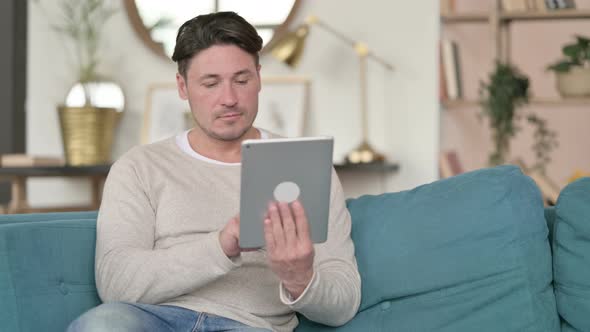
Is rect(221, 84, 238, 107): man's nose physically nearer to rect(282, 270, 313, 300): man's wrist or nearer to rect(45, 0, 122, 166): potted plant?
rect(282, 270, 313, 300): man's wrist

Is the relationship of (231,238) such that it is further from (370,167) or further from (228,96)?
(370,167)

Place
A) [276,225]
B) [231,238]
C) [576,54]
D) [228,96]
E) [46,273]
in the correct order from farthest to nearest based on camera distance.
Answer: [576,54], [228,96], [46,273], [231,238], [276,225]

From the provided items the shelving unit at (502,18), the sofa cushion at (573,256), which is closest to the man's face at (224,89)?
the sofa cushion at (573,256)

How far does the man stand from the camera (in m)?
1.73

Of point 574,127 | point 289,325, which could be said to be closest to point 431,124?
point 574,127

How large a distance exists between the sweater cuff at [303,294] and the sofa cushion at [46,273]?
1.45 feet

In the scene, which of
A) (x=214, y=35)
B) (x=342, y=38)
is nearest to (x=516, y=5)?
(x=342, y=38)

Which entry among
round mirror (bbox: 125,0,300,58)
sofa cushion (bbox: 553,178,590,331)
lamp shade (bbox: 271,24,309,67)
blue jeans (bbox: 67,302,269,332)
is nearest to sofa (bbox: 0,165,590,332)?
sofa cushion (bbox: 553,178,590,331)

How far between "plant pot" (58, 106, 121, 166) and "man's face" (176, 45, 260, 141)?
269cm

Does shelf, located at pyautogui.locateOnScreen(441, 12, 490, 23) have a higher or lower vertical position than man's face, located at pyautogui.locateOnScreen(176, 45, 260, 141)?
higher

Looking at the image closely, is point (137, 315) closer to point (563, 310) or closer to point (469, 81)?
point (563, 310)

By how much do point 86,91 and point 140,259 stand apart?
304 cm

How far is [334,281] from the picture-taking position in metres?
1.83

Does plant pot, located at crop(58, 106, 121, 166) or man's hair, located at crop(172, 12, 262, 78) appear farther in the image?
plant pot, located at crop(58, 106, 121, 166)
